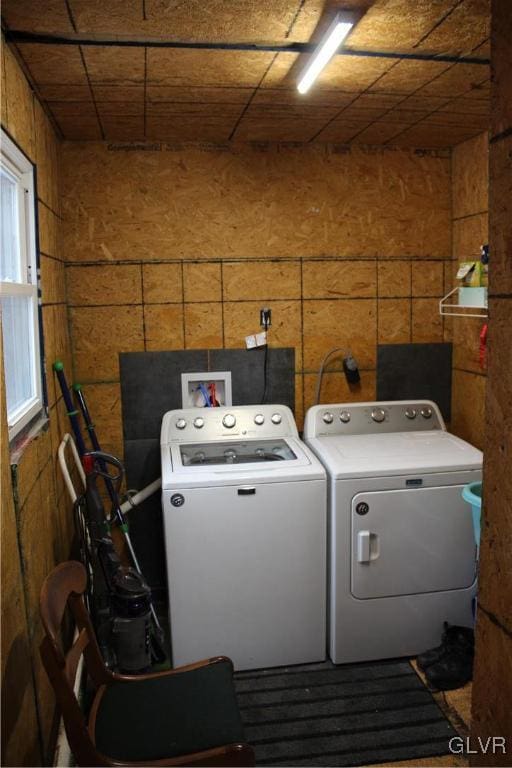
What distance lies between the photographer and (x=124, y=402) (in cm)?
350

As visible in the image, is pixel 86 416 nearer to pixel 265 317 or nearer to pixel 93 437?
pixel 93 437

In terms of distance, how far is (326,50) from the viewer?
2.07 metres

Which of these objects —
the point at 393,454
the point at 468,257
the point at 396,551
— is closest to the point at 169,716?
the point at 396,551

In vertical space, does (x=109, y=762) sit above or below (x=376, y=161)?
below

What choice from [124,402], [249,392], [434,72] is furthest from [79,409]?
[434,72]

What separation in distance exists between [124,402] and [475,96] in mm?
2326

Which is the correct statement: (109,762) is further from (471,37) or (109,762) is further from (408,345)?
(408,345)

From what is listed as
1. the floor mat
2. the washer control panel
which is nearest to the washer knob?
the washer control panel

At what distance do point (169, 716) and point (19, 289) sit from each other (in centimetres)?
153

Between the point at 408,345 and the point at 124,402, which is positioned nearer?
the point at 124,402

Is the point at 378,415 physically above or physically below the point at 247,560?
above

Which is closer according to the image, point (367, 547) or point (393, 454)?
point (367, 547)

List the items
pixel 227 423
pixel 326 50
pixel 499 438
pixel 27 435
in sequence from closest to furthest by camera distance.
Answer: pixel 499 438, pixel 326 50, pixel 27 435, pixel 227 423

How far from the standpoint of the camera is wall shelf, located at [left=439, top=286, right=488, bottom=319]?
3.13m
